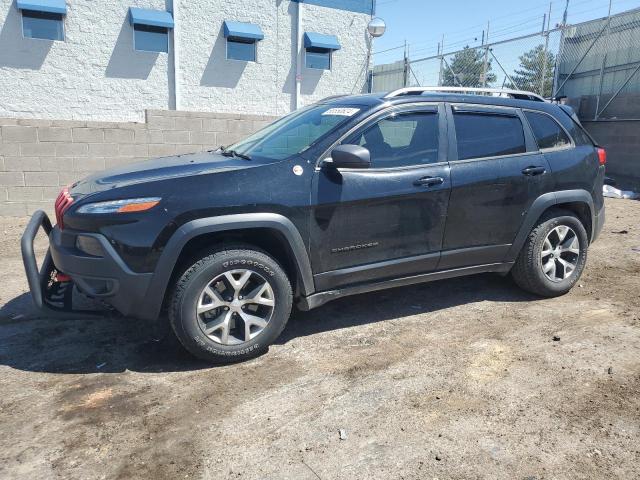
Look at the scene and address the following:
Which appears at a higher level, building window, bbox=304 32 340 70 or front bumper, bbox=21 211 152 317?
building window, bbox=304 32 340 70

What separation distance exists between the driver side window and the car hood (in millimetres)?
893

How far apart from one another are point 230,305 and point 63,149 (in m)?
5.95

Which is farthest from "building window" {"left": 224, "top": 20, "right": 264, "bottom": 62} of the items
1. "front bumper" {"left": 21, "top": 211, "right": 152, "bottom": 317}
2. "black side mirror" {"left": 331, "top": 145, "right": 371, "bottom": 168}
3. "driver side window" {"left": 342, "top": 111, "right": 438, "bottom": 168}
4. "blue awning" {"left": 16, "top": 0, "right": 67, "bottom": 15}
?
"front bumper" {"left": 21, "top": 211, "right": 152, "bottom": 317}

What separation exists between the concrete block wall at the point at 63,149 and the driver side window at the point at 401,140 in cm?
577

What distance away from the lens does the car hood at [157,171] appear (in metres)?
3.39

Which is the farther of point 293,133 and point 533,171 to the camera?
point 533,171

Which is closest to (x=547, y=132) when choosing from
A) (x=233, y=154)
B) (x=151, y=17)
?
(x=233, y=154)

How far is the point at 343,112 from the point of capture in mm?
3982

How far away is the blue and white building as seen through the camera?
470 inches

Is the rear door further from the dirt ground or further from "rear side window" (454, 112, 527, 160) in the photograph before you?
the dirt ground

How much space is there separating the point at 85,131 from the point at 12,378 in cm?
568

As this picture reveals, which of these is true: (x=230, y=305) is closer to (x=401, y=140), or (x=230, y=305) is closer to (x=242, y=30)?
(x=401, y=140)

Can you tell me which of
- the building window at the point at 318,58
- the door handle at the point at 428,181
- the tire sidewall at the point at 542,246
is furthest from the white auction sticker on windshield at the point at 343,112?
the building window at the point at 318,58

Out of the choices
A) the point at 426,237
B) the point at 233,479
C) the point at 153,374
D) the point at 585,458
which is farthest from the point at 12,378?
the point at 585,458
